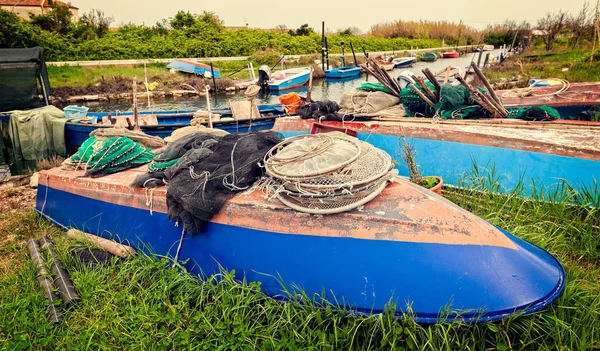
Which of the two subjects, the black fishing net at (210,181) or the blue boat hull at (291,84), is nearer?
the black fishing net at (210,181)

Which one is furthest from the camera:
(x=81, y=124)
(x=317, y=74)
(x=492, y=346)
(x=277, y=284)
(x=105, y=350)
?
(x=317, y=74)

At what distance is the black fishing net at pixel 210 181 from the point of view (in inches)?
132

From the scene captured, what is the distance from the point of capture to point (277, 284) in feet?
10.2

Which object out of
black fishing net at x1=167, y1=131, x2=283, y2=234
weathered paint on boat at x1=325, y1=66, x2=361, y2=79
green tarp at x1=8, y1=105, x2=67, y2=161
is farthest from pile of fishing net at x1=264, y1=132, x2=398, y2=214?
weathered paint on boat at x1=325, y1=66, x2=361, y2=79

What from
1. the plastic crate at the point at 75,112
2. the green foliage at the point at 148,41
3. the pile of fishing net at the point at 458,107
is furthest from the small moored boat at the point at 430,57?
the pile of fishing net at the point at 458,107

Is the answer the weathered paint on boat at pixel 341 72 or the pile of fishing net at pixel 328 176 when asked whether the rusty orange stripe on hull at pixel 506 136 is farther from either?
the weathered paint on boat at pixel 341 72

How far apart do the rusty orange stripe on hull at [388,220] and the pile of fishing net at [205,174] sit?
0.47ft

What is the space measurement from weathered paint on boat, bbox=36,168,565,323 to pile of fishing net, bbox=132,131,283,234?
0.44ft

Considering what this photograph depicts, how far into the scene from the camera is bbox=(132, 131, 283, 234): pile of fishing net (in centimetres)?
336

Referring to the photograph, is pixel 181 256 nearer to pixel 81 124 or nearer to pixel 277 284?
pixel 277 284

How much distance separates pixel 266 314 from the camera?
9.72 ft

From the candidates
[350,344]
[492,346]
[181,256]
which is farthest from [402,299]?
[181,256]

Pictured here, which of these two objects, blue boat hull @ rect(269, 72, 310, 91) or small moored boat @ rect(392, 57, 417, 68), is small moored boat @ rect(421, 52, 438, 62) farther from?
blue boat hull @ rect(269, 72, 310, 91)

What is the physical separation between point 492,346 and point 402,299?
646 mm
